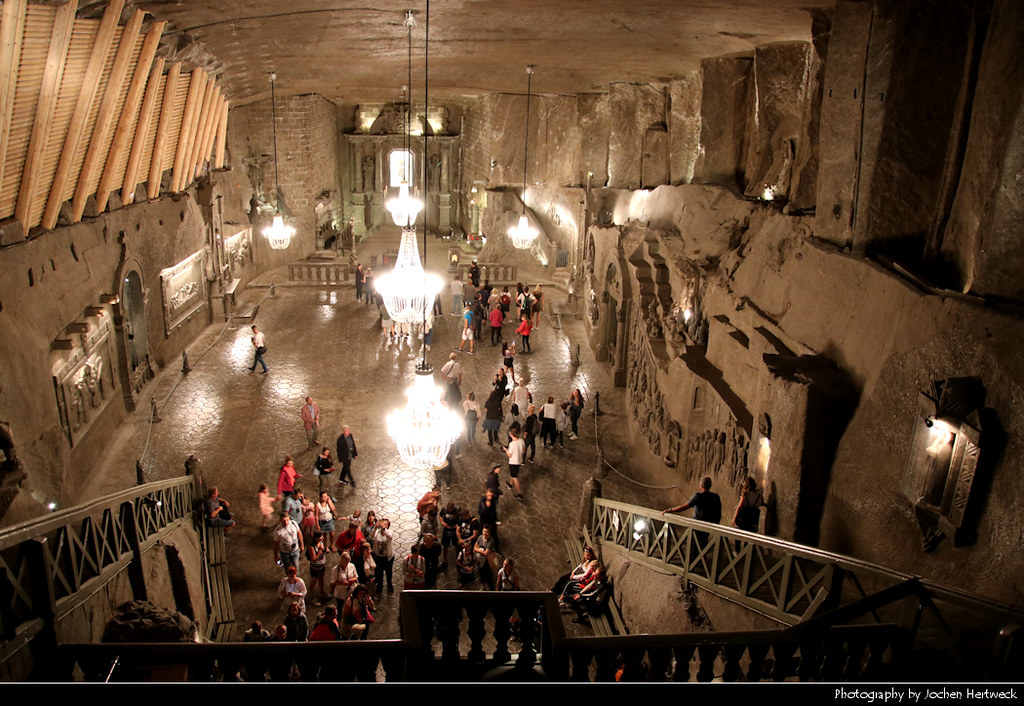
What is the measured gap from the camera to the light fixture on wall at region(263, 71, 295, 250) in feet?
60.2

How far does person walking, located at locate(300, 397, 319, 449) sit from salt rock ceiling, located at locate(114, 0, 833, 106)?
5.33 metres

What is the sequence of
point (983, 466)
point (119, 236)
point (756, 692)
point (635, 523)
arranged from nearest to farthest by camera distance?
point (756, 692) < point (983, 466) < point (635, 523) < point (119, 236)

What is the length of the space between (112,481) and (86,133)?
15.0 ft

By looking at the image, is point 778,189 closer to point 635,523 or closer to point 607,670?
point 635,523

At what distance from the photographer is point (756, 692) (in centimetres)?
225

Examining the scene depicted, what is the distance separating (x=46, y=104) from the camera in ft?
25.1

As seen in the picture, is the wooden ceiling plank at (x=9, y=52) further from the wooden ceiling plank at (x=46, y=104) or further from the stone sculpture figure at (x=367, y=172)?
the stone sculpture figure at (x=367, y=172)

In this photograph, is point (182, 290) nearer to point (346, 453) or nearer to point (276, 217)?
point (276, 217)

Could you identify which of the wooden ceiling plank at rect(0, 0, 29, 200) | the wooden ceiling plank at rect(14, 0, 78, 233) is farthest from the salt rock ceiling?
the wooden ceiling plank at rect(0, 0, 29, 200)

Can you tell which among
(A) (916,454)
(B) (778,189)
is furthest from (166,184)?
(A) (916,454)

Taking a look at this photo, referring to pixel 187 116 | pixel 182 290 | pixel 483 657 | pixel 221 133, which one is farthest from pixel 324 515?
pixel 221 133

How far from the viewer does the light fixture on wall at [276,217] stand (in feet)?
60.2

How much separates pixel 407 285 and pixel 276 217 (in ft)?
35.8

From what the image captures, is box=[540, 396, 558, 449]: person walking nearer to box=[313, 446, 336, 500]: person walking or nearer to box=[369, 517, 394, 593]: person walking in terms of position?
box=[313, 446, 336, 500]: person walking
